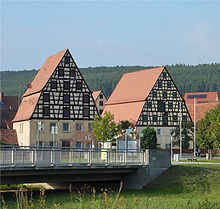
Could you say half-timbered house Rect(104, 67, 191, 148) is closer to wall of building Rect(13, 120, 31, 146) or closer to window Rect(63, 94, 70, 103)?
window Rect(63, 94, 70, 103)

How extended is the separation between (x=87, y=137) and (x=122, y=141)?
3017 centimetres

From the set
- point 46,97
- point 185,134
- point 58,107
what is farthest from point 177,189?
point 185,134

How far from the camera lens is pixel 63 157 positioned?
3181 centimetres

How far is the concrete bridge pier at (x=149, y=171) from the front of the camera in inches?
1353

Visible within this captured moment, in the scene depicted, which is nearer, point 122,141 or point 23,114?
point 122,141

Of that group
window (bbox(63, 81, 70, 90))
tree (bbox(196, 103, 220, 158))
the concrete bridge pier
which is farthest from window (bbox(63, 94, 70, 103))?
the concrete bridge pier

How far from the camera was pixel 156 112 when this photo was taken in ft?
265

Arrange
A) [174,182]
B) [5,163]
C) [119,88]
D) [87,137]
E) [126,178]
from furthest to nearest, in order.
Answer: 1. [119,88]
2. [87,137]
3. [126,178]
4. [174,182]
5. [5,163]

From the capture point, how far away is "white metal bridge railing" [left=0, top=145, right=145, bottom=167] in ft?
96.9

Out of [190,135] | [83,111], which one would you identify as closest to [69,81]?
[83,111]

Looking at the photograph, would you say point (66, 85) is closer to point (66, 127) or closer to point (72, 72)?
point (72, 72)

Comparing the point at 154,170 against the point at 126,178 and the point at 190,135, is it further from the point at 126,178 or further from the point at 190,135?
the point at 190,135

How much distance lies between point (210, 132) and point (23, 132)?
2749 cm

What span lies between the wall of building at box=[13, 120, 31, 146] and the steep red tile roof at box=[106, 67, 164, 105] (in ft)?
59.3
